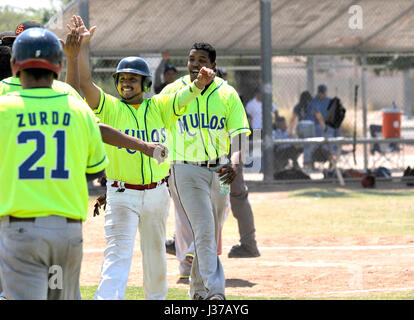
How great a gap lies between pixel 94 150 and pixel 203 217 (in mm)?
2481

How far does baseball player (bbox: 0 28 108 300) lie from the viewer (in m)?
3.57

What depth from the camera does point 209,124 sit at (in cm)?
649

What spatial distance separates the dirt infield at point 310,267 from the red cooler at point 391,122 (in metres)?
6.79

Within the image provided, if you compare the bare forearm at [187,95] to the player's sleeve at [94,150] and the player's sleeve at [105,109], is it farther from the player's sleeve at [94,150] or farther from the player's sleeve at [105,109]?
the player's sleeve at [94,150]

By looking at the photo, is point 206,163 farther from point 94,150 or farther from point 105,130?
point 94,150

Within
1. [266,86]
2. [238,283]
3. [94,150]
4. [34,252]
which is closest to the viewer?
[34,252]

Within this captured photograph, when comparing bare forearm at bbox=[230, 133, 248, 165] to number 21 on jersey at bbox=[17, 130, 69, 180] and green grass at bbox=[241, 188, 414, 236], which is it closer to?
number 21 on jersey at bbox=[17, 130, 69, 180]

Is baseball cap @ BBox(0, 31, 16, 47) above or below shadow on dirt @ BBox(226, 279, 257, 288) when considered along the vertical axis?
above

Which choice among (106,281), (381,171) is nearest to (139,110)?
(106,281)

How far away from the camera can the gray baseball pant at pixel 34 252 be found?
11.7ft

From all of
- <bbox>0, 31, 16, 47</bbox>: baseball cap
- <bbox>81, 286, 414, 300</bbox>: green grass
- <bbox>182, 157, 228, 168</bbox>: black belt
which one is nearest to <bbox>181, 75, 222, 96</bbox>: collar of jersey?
<bbox>182, 157, 228, 168</bbox>: black belt

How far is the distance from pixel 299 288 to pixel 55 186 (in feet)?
12.8


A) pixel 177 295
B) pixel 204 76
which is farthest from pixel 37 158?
pixel 177 295
